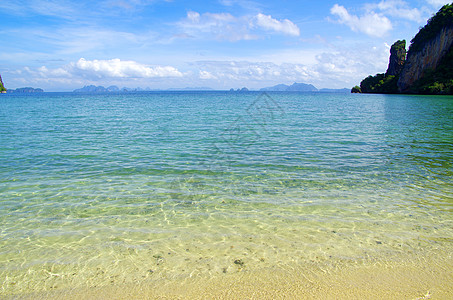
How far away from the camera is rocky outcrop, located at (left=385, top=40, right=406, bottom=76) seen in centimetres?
13438

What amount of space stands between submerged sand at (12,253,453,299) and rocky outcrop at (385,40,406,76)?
512ft

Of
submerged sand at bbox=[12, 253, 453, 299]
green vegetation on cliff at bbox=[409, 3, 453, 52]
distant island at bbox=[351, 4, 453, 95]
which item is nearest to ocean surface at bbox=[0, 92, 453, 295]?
submerged sand at bbox=[12, 253, 453, 299]

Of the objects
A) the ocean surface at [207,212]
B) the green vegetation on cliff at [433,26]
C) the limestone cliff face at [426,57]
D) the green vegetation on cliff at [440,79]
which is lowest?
the ocean surface at [207,212]

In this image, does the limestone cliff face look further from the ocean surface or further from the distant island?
the ocean surface

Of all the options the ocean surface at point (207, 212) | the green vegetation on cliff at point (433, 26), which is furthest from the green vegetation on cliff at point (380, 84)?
the ocean surface at point (207, 212)

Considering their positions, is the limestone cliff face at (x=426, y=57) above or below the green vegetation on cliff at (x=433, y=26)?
below

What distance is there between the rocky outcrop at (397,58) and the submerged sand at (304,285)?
6146 inches

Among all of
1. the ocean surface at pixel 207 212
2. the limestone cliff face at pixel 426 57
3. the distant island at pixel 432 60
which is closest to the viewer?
the ocean surface at pixel 207 212

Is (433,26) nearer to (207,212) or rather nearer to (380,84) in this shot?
(380,84)

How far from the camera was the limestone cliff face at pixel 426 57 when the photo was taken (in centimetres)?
9506

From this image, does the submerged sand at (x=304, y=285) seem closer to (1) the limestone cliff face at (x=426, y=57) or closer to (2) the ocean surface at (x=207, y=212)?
(2) the ocean surface at (x=207, y=212)

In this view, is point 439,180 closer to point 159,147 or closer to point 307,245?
point 307,245

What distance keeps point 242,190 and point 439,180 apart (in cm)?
724

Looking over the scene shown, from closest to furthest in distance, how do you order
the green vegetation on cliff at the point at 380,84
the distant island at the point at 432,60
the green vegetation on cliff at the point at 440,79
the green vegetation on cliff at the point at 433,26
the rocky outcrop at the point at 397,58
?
the green vegetation on cliff at the point at 440,79
the distant island at the point at 432,60
the green vegetation on cliff at the point at 433,26
the green vegetation on cliff at the point at 380,84
the rocky outcrop at the point at 397,58
